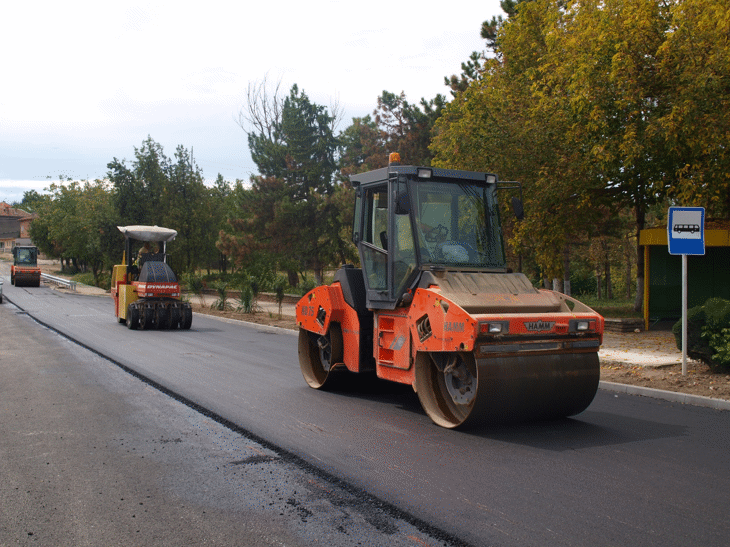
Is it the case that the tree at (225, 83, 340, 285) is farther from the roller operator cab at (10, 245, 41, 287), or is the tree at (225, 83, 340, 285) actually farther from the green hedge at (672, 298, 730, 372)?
the green hedge at (672, 298, 730, 372)

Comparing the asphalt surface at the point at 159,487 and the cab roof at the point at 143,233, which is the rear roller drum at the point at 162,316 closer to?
the cab roof at the point at 143,233

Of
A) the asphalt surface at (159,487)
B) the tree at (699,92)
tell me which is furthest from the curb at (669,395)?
the tree at (699,92)

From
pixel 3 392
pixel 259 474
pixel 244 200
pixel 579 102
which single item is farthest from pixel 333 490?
pixel 244 200

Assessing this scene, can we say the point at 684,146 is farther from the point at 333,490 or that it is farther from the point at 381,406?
the point at 333,490

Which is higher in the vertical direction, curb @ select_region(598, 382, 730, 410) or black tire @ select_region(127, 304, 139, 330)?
black tire @ select_region(127, 304, 139, 330)

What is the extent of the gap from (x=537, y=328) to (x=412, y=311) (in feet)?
4.66

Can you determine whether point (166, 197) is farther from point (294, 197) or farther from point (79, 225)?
point (79, 225)

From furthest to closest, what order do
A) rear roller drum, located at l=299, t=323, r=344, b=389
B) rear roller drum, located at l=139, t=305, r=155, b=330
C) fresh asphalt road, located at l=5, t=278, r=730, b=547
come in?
rear roller drum, located at l=139, t=305, r=155, b=330
rear roller drum, located at l=299, t=323, r=344, b=389
fresh asphalt road, located at l=5, t=278, r=730, b=547

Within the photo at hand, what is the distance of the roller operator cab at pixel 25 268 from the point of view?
4894cm

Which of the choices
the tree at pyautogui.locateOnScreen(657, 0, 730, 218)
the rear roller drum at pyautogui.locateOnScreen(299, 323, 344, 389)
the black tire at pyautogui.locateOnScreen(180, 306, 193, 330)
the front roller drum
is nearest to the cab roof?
the black tire at pyautogui.locateOnScreen(180, 306, 193, 330)

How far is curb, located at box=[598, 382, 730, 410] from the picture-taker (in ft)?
28.8

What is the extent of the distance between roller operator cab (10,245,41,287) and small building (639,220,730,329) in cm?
4258

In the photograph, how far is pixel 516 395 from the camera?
6992mm

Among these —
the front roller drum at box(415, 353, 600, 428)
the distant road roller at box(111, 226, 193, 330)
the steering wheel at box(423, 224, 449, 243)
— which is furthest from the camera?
the distant road roller at box(111, 226, 193, 330)
